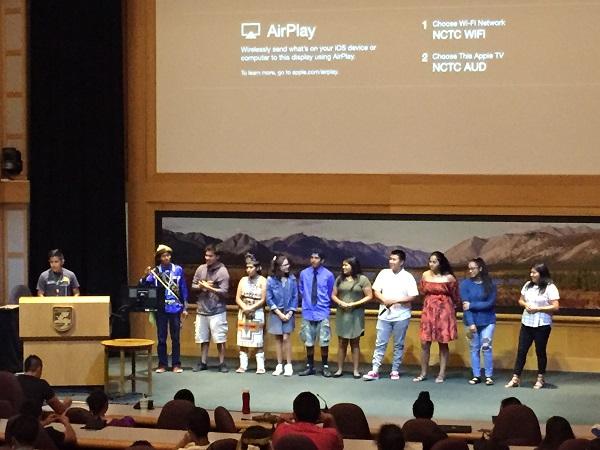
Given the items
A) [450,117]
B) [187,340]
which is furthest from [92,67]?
[450,117]

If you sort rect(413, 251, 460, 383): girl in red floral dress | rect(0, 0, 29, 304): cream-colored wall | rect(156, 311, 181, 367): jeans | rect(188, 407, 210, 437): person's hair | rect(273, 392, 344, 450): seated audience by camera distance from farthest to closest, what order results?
1. rect(0, 0, 29, 304): cream-colored wall
2. rect(156, 311, 181, 367): jeans
3. rect(413, 251, 460, 383): girl in red floral dress
4. rect(188, 407, 210, 437): person's hair
5. rect(273, 392, 344, 450): seated audience

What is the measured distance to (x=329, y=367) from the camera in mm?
12844

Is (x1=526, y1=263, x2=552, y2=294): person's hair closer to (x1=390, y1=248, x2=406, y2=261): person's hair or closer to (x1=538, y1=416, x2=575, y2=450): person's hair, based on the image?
(x1=390, y1=248, x2=406, y2=261): person's hair

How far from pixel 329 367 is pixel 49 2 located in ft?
18.6

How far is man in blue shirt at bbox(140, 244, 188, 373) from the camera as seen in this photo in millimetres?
12047

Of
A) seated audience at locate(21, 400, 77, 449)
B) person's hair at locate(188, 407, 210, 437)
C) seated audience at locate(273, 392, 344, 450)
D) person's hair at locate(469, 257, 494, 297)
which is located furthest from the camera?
Result: person's hair at locate(469, 257, 494, 297)

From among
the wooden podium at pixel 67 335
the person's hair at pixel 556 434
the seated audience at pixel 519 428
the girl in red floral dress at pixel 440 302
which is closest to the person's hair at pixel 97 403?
the seated audience at pixel 519 428

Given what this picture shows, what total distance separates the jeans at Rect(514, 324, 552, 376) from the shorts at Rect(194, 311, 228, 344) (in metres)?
3.30

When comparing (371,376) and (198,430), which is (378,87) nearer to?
(371,376)

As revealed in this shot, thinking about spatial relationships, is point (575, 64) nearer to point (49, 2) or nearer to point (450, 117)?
point (450, 117)

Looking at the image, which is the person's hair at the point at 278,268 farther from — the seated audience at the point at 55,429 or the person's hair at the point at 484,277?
the seated audience at the point at 55,429

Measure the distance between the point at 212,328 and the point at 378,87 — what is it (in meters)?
3.46

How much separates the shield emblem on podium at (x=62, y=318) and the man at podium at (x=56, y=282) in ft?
4.14

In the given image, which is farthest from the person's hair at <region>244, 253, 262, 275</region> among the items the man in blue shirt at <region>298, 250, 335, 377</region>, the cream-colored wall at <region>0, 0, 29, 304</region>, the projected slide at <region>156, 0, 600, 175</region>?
the cream-colored wall at <region>0, 0, 29, 304</region>
